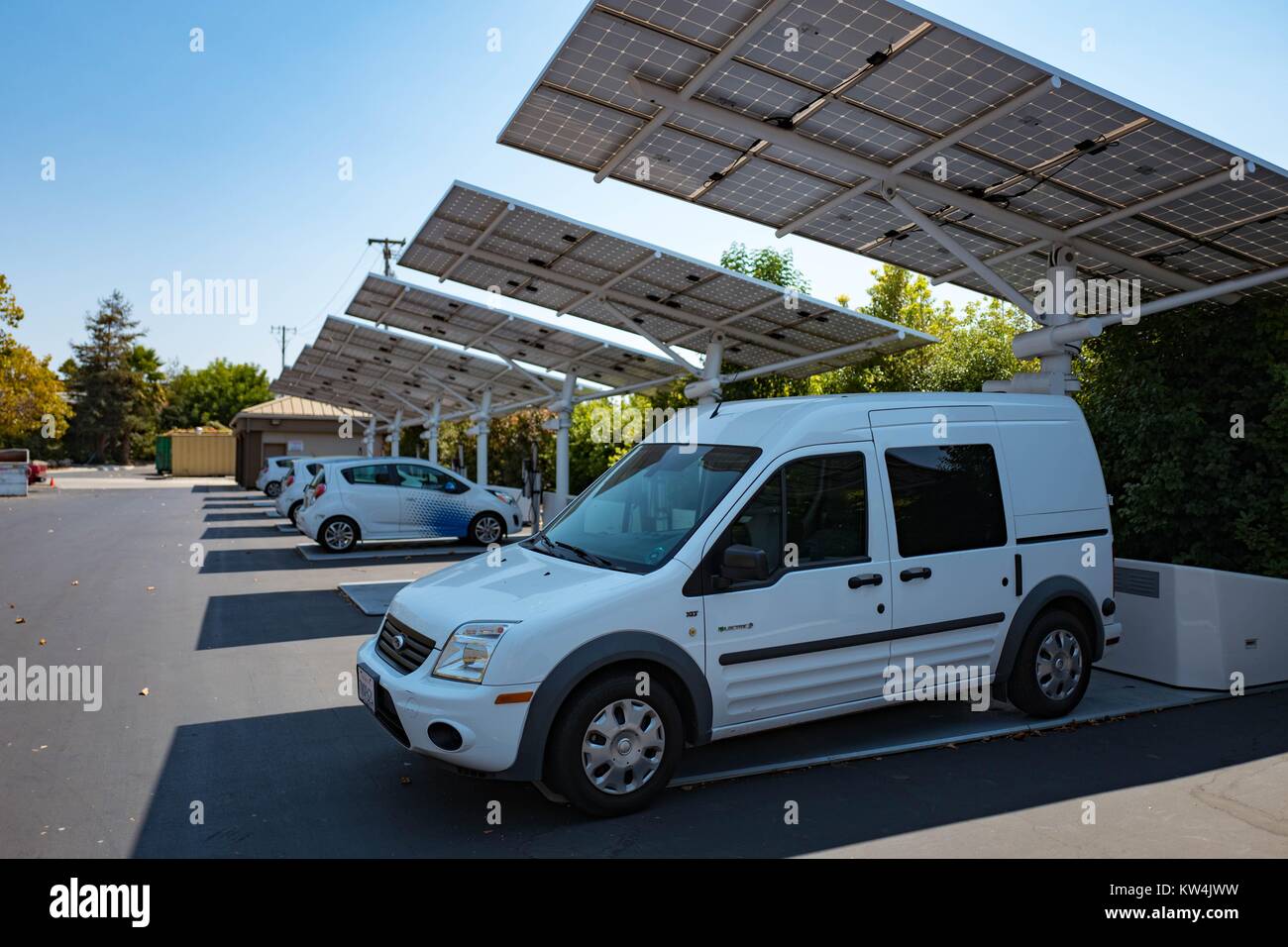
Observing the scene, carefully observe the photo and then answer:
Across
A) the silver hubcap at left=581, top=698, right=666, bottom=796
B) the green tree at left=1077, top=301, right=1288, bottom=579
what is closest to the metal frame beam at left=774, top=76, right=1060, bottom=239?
the green tree at left=1077, top=301, right=1288, bottom=579

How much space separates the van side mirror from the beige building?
45.2m

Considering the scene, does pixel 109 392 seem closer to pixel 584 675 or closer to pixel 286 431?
pixel 286 431

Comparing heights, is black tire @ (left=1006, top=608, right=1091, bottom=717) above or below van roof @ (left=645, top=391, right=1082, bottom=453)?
below

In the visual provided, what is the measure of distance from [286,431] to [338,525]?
36.5 meters

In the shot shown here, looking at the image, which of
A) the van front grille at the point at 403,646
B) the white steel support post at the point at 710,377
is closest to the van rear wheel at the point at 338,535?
the white steel support post at the point at 710,377

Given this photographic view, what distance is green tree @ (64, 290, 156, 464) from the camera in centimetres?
8931

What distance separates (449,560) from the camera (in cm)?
1611

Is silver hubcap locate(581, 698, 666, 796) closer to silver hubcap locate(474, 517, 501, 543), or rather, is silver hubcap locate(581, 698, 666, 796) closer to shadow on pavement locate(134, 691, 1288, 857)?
shadow on pavement locate(134, 691, 1288, 857)

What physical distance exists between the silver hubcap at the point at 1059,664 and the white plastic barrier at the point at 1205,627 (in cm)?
136

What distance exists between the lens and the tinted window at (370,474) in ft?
57.6

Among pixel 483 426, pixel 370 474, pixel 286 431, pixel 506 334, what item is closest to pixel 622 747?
pixel 370 474

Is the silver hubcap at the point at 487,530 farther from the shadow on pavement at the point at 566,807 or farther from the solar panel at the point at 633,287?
the shadow on pavement at the point at 566,807
